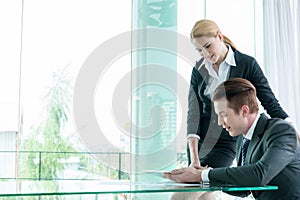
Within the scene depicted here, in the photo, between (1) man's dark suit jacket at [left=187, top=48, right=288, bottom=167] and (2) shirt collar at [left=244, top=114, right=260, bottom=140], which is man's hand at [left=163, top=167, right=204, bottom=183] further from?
(1) man's dark suit jacket at [left=187, top=48, right=288, bottom=167]

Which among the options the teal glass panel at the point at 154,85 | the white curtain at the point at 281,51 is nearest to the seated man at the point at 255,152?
the teal glass panel at the point at 154,85

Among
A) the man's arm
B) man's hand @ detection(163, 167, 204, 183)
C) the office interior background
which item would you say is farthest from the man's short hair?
the office interior background

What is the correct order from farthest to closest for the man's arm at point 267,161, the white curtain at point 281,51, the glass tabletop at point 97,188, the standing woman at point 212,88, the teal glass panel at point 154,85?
the white curtain at point 281,51
the teal glass panel at point 154,85
the standing woman at point 212,88
the man's arm at point 267,161
the glass tabletop at point 97,188

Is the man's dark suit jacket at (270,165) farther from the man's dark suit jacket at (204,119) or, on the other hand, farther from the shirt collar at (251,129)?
the man's dark suit jacket at (204,119)

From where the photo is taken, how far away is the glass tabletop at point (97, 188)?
135cm

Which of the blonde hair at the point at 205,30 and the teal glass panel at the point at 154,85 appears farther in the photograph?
the teal glass panel at the point at 154,85

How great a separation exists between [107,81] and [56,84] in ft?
1.15

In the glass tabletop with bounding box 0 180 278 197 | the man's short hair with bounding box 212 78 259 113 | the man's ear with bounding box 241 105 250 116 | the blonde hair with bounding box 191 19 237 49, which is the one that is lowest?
the glass tabletop with bounding box 0 180 278 197

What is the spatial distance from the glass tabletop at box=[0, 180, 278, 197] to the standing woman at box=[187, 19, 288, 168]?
0.68m

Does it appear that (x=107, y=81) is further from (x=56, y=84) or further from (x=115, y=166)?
(x=115, y=166)

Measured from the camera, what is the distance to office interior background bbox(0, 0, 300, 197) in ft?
Answer: 10.3

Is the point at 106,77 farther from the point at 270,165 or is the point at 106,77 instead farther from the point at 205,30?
the point at 270,165

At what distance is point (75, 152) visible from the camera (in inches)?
128

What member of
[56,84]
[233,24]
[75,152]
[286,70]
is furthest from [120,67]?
[286,70]
